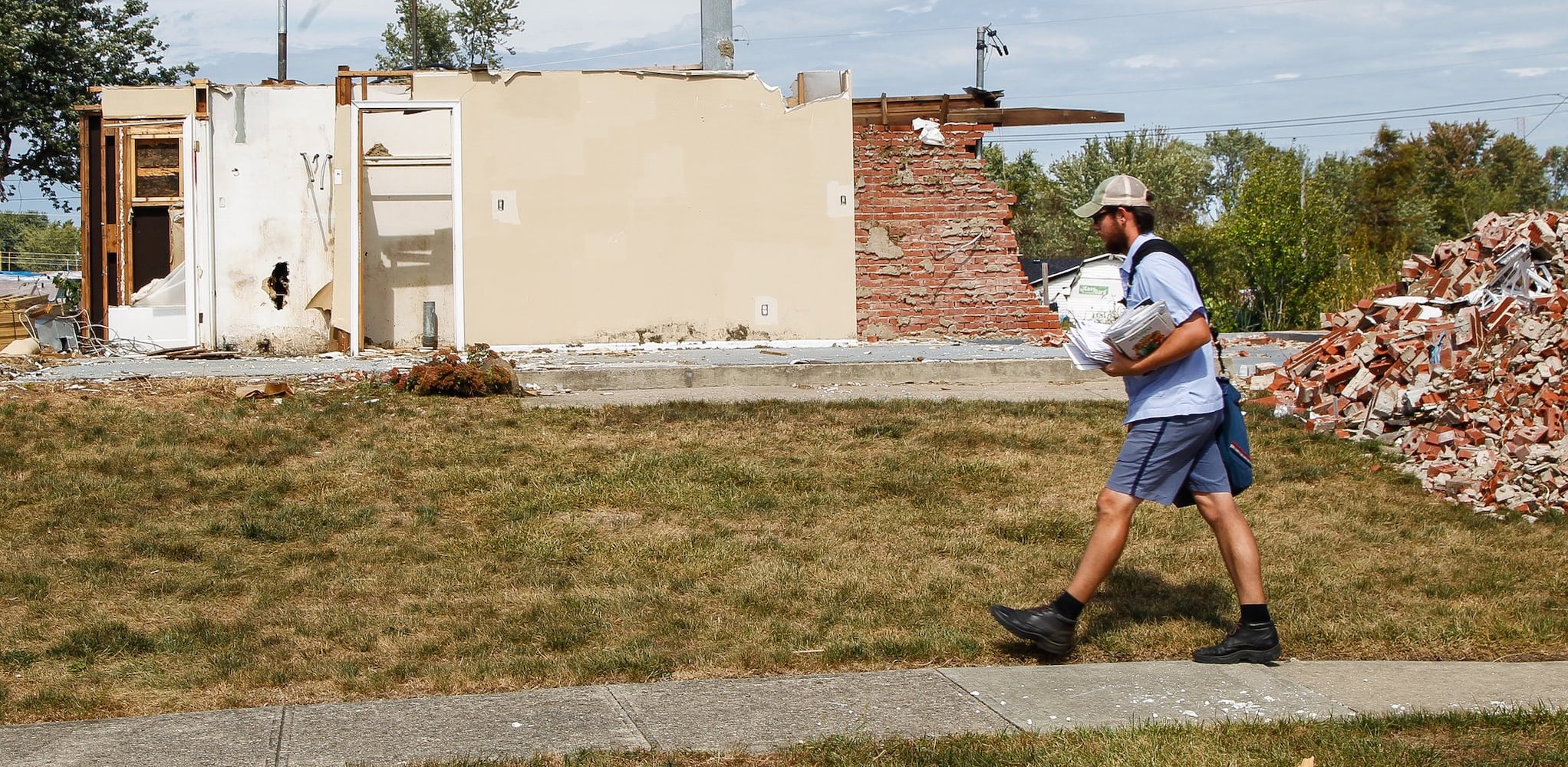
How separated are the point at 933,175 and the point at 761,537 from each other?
11.8 m

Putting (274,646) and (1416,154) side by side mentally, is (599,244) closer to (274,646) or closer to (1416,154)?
(274,646)

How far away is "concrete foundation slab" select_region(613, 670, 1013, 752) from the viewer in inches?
174

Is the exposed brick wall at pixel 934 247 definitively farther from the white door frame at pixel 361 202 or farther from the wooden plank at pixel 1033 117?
the white door frame at pixel 361 202

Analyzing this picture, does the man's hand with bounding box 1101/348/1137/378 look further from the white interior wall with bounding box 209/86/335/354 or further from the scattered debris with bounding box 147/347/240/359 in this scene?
the white interior wall with bounding box 209/86/335/354

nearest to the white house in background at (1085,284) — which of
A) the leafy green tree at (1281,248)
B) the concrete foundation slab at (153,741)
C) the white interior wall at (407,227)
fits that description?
the leafy green tree at (1281,248)

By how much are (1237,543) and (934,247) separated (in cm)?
1329

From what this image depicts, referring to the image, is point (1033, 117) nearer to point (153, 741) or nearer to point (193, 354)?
point (193, 354)

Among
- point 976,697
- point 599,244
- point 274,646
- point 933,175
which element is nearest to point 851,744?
point 976,697

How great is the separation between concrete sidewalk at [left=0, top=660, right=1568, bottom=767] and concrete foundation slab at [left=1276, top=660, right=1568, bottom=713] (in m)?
0.01

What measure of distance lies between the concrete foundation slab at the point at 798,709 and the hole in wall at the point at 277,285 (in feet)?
46.8

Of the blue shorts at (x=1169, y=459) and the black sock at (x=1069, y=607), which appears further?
the black sock at (x=1069, y=607)

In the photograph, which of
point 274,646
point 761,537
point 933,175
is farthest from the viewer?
point 933,175

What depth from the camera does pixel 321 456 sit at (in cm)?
863

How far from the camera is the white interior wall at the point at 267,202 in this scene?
17641mm
